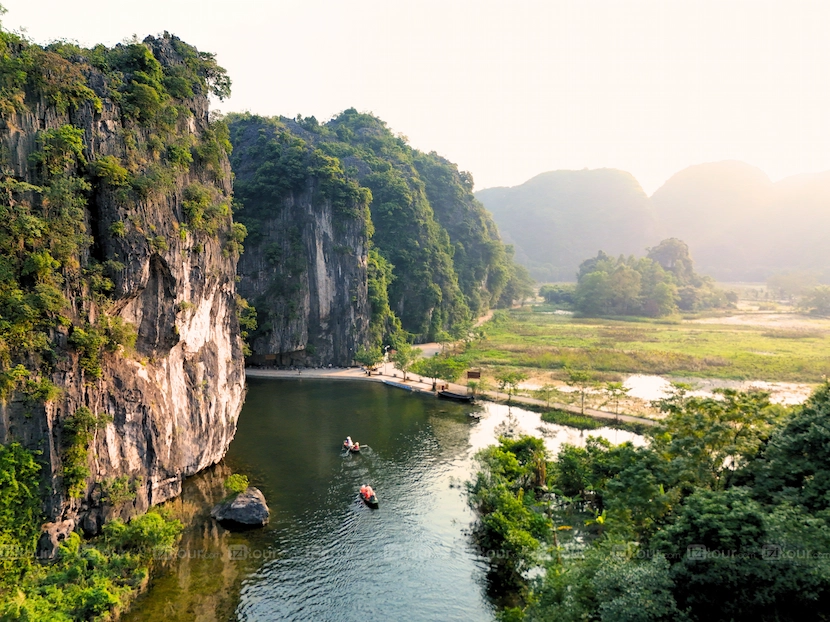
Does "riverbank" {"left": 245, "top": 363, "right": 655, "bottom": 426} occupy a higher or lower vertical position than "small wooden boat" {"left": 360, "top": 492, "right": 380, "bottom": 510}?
higher

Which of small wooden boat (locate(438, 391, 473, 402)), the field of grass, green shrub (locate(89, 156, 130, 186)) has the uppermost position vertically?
green shrub (locate(89, 156, 130, 186))

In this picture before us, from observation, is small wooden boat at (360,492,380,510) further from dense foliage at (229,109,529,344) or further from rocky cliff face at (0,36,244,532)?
dense foliage at (229,109,529,344)

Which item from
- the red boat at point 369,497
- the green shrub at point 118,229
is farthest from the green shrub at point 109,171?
the red boat at point 369,497

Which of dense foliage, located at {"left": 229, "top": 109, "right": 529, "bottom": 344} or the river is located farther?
dense foliage, located at {"left": 229, "top": 109, "right": 529, "bottom": 344}

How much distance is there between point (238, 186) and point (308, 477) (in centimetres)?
3806

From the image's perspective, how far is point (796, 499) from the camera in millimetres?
11305

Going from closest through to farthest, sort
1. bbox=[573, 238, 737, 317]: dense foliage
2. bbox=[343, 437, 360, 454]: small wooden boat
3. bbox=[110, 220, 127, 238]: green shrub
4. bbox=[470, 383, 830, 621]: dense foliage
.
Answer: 1. bbox=[470, 383, 830, 621]: dense foliage
2. bbox=[110, 220, 127, 238]: green shrub
3. bbox=[343, 437, 360, 454]: small wooden boat
4. bbox=[573, 238, 737, 317]: dense foliage

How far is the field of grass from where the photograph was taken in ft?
160

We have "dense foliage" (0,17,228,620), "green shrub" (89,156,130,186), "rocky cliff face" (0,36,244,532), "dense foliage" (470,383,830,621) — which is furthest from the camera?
"green shrub" (89,156,130,186)

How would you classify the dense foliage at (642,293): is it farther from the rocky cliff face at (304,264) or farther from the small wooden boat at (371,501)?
the small wooden boat at (371,501)

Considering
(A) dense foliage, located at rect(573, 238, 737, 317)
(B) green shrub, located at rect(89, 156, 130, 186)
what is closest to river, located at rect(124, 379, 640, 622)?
(B) green shrub, located at rect(89, 156, 130, 186)

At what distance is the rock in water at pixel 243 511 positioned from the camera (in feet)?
66.5

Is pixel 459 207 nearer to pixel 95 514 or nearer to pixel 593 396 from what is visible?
pixel 593 396

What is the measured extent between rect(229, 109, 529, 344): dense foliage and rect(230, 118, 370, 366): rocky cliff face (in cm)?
21
